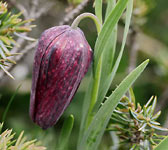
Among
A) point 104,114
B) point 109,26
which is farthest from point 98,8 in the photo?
point 104,114

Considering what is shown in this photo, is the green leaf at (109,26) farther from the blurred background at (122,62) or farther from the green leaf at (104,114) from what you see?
the blurred background at (122,62)

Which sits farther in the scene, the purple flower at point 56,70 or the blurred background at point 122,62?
the blurred background at point 122,62

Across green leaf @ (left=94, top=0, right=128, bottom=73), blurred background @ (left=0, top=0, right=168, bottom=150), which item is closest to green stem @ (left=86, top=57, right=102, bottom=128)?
green leaf @ (left=94, top=0, right=128, bottom=73)

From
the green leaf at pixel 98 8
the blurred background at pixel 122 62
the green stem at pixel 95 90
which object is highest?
the green leaf at pixel 98 8

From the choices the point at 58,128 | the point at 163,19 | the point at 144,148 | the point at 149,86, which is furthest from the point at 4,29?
the point at 163,19

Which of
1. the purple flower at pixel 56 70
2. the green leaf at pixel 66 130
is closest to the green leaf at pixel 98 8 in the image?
the purple flower at pixel 56 70

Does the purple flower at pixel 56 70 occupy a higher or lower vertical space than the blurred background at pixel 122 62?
higher
